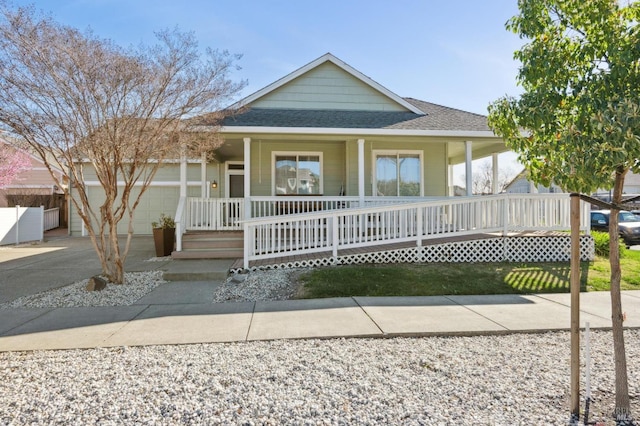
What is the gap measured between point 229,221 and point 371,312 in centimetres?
664

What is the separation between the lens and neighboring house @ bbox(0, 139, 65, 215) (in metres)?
18.4

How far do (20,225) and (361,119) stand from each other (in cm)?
1387

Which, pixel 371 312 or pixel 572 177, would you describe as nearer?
pixel 572 177

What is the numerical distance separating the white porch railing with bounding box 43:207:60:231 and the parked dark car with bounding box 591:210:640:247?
977 inches

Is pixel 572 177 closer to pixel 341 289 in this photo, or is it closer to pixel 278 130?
pixel 341 289

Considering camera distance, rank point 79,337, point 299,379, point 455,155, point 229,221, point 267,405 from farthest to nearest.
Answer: point 455,155, point 229,221, point 79,337, point 299,379, point 267,405

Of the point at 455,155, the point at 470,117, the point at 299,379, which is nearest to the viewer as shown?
the point at 299,379

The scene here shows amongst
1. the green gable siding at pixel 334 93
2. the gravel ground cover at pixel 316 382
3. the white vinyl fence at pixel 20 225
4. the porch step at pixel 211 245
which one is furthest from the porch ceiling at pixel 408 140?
the white vinyl fence at pixel 20 225

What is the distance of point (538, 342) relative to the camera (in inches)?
157

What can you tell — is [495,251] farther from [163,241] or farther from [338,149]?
[163,241]

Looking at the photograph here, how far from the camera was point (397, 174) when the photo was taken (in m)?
11.7

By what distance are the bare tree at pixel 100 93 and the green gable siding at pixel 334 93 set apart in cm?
549

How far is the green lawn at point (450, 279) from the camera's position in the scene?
20.5 feet

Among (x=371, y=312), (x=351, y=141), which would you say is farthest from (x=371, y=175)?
(x=371, y=312)
